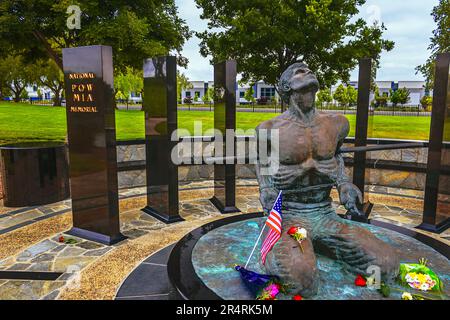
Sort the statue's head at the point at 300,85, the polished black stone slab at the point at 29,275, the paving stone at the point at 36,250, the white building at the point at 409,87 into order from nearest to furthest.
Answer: the statue's head at the point at 300,85, the polished black stone slab at the point at 29,275, the paving stone at the point at 36,250, the white building at the point at 409,87

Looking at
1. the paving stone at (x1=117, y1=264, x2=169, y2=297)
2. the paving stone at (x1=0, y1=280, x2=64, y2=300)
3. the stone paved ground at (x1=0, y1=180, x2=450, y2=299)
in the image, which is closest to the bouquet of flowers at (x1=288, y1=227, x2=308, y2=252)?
the paving stone at (x1=117, y1=264, x2=169, y2=297)

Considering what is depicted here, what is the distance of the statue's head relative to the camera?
3.39 m

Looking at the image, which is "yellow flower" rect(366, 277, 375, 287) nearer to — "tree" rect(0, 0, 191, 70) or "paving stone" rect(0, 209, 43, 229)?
"paving stone" rect(0, 209, 43, 229)

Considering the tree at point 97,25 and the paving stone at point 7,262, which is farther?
the tree at point 97,25

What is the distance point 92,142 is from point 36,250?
180 centimetres

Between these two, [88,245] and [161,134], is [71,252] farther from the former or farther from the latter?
[161,134]

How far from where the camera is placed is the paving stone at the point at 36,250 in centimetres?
512

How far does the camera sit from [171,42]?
10984 mm

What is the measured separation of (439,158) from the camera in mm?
6184

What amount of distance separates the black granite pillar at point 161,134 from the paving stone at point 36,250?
195 centimetres

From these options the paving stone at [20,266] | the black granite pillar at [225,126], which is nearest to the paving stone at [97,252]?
the paving stone at [20,266]

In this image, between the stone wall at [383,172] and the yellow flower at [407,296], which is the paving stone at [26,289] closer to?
the yellow flower at [407,296]

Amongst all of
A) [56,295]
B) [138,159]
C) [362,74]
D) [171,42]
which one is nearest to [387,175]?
[362,74]

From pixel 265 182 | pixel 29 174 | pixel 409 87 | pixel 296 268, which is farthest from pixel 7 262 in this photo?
pixel 409 87
